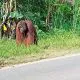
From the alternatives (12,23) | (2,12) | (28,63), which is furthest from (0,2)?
(28,63)

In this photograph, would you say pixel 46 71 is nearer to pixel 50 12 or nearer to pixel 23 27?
pixel 23 27

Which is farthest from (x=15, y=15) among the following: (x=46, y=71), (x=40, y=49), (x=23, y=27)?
(x=46, y=71)

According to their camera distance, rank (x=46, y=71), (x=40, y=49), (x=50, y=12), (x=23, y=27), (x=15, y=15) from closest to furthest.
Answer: (x=46, y=71), (x=40, y=49), (x=23, y=27), (x=15, y=15), (x=50, y=12)

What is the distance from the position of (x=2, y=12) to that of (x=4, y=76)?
8.32 meters

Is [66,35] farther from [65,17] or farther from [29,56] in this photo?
[29,56]

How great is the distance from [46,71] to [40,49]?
2925 mm

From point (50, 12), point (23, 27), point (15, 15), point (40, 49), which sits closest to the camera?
point (40, 49)

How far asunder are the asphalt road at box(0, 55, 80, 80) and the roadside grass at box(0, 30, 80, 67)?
565 millimetres

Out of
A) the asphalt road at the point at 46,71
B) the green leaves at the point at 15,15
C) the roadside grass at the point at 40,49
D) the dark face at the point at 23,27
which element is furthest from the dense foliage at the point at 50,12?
the asphalt road at the point at 46,71

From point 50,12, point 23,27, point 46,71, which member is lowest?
point 46,71

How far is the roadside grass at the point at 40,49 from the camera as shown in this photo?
10.1 metres

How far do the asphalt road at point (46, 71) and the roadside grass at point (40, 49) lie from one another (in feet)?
1.85

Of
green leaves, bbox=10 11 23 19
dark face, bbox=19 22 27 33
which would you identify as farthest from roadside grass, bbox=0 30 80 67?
green leaves, bbox=10 11 23 19

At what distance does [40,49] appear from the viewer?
37.9 feet
